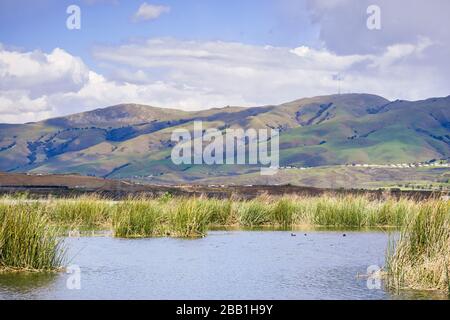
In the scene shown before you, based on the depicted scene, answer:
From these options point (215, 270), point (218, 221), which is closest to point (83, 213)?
point (218, 221)

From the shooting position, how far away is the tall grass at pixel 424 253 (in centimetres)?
1805

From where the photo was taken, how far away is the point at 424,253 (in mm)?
18859

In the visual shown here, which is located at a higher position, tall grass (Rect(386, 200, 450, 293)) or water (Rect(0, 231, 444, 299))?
tall grass (Rect(386, 200, 450, 293))

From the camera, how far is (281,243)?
29.0m

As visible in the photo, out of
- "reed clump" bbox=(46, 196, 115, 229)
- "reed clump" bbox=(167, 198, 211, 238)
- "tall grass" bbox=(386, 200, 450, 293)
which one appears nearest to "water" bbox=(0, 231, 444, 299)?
"tall grass" bbox=(386, 200, 450, 293)

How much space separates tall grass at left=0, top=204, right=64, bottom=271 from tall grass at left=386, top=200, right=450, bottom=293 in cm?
824

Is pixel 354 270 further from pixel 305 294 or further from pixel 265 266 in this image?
pixel 305 294

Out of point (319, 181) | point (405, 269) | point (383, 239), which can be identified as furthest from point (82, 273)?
point (319, 181)

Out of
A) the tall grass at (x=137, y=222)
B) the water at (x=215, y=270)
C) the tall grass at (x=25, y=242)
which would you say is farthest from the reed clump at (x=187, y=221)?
the tall grass at (x=25, y=242)

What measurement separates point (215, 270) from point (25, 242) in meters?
4.91

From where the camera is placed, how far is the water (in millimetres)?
17984

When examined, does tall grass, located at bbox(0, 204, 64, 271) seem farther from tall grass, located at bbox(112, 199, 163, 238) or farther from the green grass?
tall grass, located at bbox(112, 199, 163, 238)

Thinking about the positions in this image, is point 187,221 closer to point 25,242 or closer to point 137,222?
point 137,222
